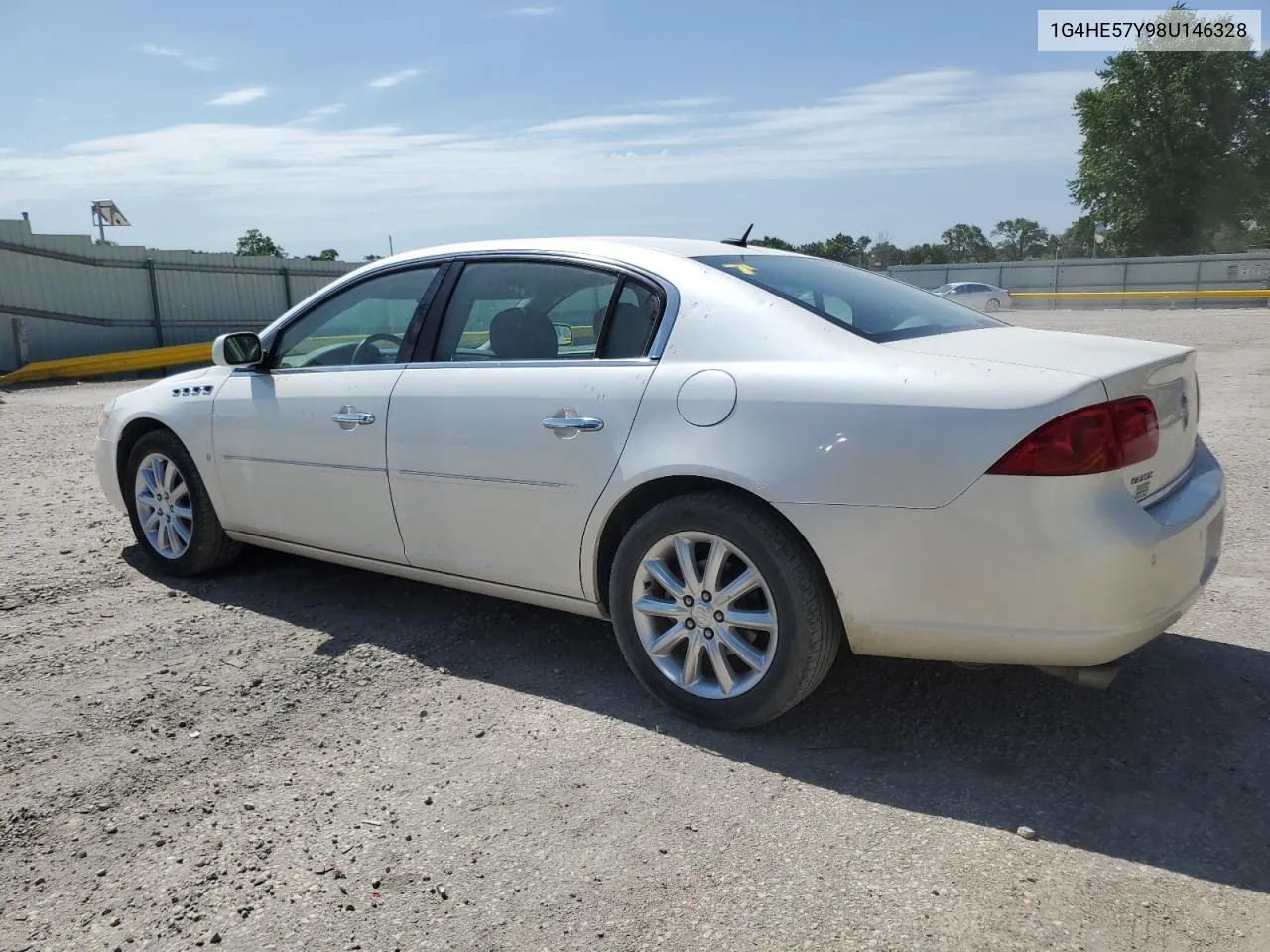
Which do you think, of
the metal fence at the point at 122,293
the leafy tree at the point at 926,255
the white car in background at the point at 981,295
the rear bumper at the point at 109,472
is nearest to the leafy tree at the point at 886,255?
the leafy tree at the point at 926,255

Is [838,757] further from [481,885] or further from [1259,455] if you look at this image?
[1259,455]

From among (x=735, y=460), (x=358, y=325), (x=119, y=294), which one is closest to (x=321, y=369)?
(x=358, y=325)

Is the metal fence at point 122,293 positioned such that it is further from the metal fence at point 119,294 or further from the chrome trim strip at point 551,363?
the chrome trim strip at point 551,363

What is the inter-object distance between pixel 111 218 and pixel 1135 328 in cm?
2541

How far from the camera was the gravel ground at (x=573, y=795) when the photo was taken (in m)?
2.37

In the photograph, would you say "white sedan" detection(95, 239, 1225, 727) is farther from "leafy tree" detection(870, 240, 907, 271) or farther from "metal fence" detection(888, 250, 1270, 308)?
"leafy tree" detection(870, 240, 907, 271)

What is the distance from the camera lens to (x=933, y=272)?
45594mm

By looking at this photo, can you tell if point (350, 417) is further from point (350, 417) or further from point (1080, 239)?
point (1080, 239)

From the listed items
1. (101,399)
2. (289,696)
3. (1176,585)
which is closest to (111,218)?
(101,399)

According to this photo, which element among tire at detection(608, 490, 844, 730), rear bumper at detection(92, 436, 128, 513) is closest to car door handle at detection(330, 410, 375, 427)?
tire at detection(608, 490, 844, 730)

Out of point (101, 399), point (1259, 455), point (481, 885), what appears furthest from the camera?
point (101, 399)

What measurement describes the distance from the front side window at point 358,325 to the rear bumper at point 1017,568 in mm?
1994

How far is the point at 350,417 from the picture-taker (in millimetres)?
4086

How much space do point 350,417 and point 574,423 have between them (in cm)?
115
